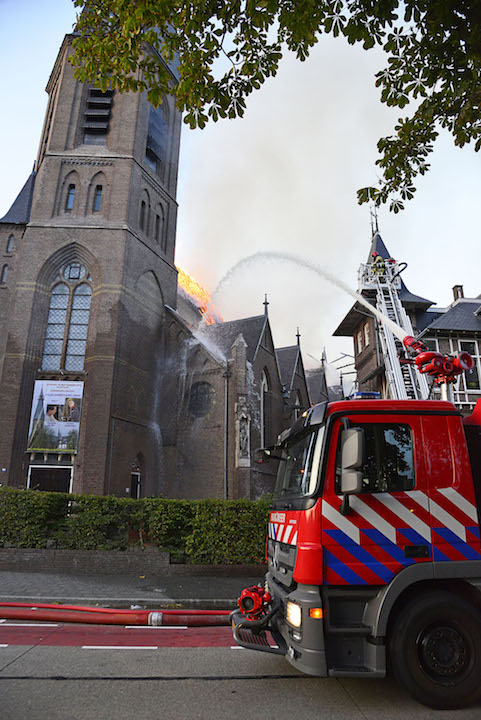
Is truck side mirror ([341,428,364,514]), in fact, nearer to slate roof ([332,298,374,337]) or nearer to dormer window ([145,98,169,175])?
slate roof ([332,298,374,337])

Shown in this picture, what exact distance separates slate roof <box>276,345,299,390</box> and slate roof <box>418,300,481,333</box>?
1376 centimetres

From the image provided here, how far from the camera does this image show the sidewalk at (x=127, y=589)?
28.4 feet

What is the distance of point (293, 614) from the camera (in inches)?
158

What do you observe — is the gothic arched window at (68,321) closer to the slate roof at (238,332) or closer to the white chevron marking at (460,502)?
the slate roof at (238,332)

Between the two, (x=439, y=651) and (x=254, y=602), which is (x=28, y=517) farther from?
(x=439, y=651)

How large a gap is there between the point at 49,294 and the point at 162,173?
12.3 m

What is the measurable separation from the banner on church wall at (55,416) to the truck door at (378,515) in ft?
71.4

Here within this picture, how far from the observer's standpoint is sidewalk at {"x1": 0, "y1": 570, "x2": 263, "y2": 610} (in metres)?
8.65

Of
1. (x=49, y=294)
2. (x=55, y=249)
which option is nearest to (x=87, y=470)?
(x=49, y=294)

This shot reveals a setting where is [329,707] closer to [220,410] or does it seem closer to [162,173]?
[220,410]

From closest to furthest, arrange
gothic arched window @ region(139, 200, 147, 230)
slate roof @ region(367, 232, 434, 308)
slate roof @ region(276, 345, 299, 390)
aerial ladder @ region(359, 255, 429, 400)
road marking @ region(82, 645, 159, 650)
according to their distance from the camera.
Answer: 1. road marking @ region(82, 645, 159, 650)
2. aerial ladder @ region(359, 255, 429, 400)
3. slate roof @ region(367, 232, 434, 308)
4. gothic arched window @ region(139, 200, 147, 230)
5. slate roof @ region(276, 345, 299, 390)

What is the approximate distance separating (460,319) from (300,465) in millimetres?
24591

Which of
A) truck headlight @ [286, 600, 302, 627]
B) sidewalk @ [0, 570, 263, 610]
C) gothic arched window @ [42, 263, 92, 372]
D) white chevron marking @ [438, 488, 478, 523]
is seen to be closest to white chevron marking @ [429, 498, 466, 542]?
white chevron marking @ [438, 488, 478, 523]

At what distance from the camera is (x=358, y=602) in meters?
3.96
